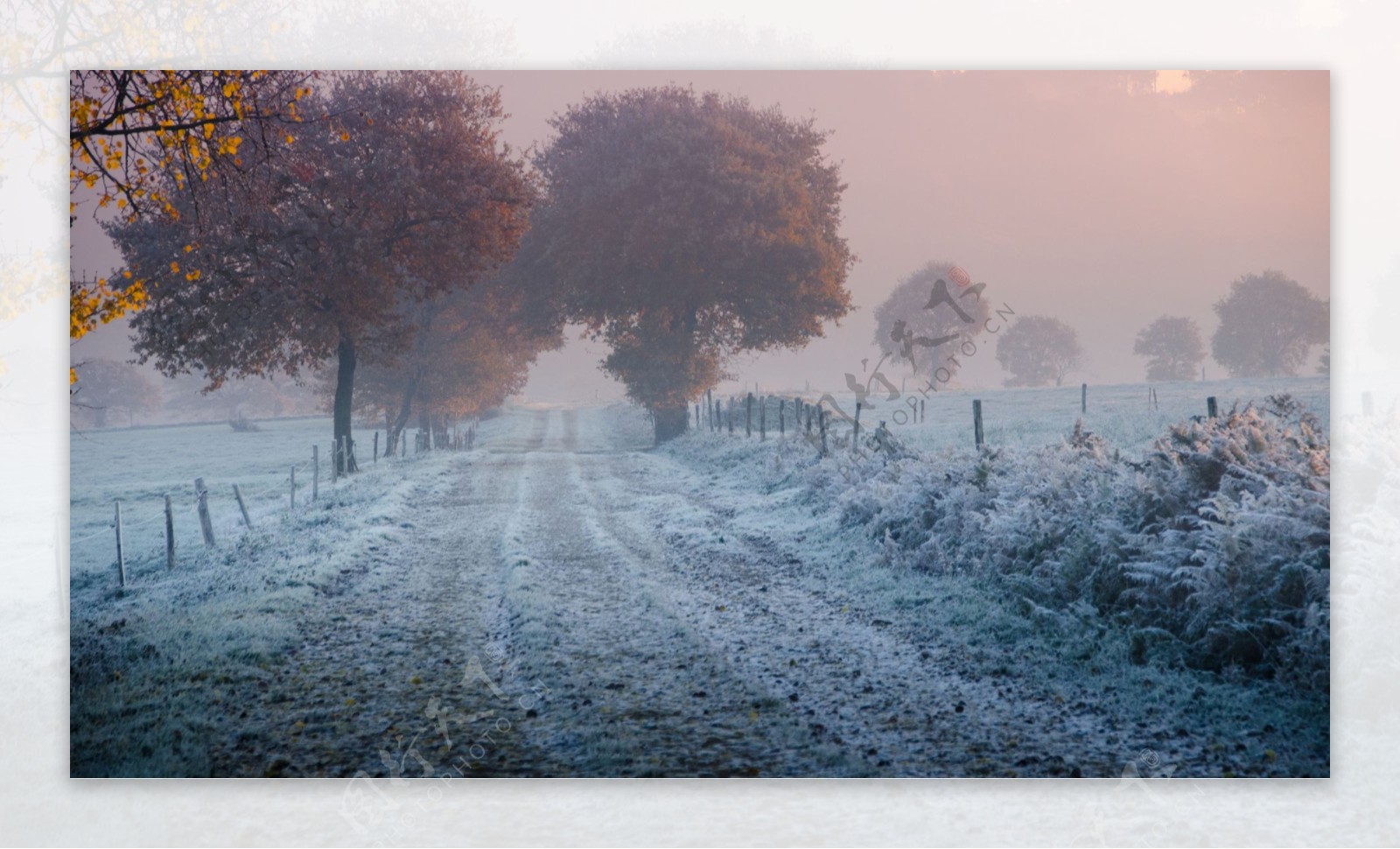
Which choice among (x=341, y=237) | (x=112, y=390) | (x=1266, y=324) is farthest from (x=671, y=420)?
(x=1266, y=324)

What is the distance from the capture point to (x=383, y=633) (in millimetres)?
7516

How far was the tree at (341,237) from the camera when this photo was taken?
816 cm

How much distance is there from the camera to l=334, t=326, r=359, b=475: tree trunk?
29.1 feet

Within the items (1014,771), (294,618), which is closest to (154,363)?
(294,618)

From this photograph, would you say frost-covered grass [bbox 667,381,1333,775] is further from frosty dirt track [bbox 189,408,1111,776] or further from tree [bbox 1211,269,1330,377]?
frosty dirt track [bbox 189,408,1111,776]

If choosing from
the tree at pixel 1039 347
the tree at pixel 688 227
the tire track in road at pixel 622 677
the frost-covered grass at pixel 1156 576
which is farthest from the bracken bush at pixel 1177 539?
the tire track in road at pixel 622 677

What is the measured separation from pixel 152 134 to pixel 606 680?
19.7 feet

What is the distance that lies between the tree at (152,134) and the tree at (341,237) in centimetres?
26

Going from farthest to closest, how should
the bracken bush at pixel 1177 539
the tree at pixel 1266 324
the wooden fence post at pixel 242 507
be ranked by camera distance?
the wooden fence post at pixel 242 507 < the tree at pixel 1266 324 < the bracken bush at pixel 1177 539

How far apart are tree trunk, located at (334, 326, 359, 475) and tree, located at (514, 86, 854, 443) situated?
185 centimetres

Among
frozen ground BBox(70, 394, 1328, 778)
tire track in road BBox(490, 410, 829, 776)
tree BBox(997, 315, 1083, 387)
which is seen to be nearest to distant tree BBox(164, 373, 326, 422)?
frozen ground BBox(70, 394, 1328, 778)

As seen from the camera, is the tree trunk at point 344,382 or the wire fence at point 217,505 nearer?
the wire fence at point 217,505

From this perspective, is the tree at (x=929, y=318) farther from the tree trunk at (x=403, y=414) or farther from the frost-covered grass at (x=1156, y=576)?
the tree trunk at (x=403, y=414)

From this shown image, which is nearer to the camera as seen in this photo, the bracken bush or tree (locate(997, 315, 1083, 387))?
the bracken bush
